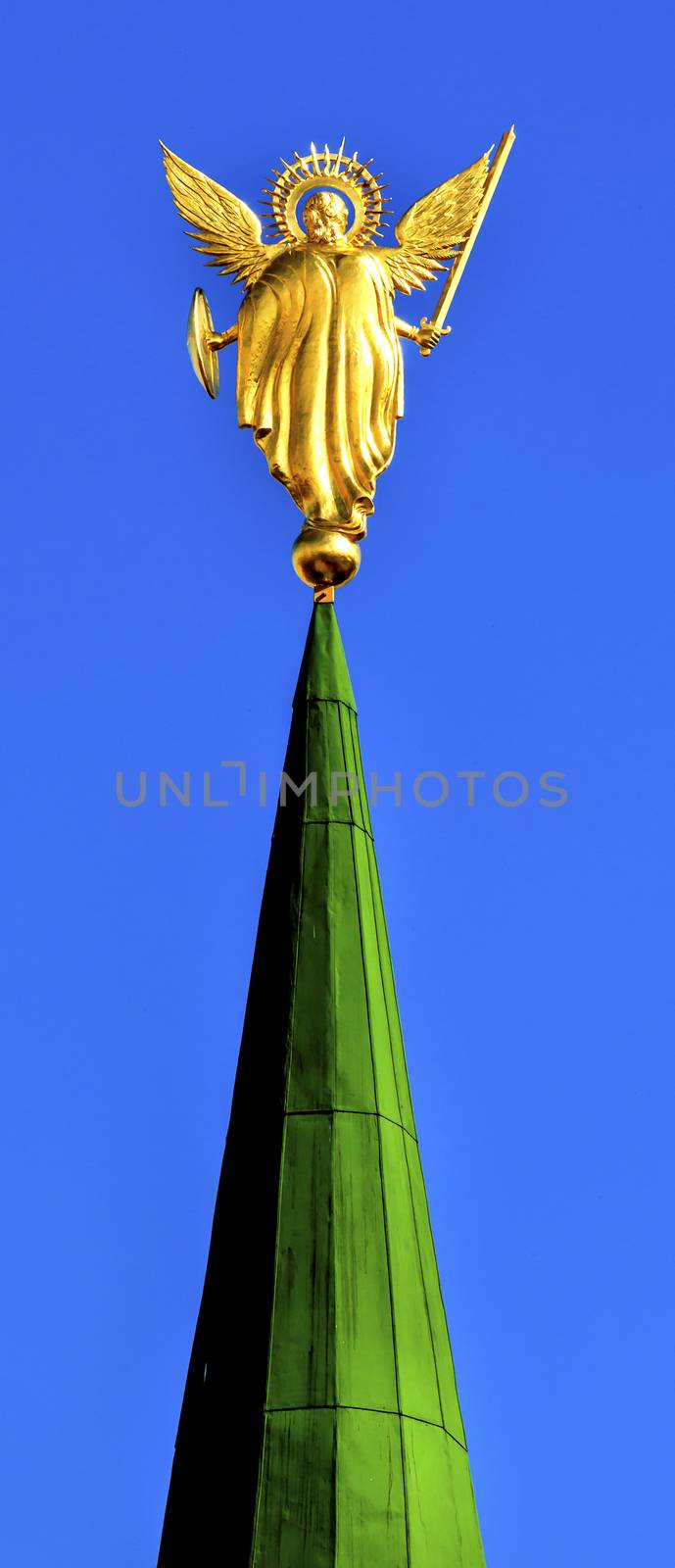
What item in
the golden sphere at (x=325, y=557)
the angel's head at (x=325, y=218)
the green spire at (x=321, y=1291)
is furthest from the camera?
the angel's head at (x=325, y=218)

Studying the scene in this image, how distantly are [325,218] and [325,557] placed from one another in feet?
6.90

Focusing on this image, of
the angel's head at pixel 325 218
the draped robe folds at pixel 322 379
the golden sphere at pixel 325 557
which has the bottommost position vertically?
the golden sphere at pixel 325 557

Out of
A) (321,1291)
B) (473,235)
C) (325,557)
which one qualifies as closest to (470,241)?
(473,235)

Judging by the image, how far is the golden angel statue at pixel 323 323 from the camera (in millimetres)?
13773

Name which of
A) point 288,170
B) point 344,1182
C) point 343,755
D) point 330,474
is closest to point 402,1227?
point 344,1182

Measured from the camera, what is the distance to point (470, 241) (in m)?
14.9

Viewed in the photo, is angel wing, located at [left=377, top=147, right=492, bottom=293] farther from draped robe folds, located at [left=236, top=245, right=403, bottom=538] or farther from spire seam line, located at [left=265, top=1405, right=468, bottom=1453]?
spire seam line, located at [left=265, top=1405, right=468, bottom=1453]

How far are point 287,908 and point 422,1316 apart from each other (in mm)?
2003

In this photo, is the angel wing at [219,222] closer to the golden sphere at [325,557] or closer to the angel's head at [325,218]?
the angel's head at [325,218]

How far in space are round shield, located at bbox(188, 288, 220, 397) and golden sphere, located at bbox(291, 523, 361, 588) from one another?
1129 mm

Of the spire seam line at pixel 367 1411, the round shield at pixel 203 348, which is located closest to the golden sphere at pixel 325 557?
the round shield at pixel 203 348

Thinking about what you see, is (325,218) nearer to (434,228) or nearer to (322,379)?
(434,228)

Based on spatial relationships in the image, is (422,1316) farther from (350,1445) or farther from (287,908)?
(287,908)

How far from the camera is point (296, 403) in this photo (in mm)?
13922
